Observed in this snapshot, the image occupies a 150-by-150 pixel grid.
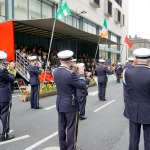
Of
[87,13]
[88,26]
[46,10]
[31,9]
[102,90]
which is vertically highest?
[87,13]

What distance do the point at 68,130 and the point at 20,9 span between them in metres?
15.1

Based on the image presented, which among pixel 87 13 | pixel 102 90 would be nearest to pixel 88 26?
pixel 87 13

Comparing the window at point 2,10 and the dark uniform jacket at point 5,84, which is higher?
the window at point 2,10

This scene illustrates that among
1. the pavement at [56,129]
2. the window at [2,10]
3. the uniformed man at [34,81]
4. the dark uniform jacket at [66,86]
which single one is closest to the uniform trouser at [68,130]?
the dark uniform jacket at [66,86]

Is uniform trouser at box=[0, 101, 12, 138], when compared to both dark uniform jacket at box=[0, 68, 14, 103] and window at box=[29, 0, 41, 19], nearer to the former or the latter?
dark uniform jacket at box=[0, 68, 14, 103]

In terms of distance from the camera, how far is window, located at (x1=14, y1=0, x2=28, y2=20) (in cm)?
1794

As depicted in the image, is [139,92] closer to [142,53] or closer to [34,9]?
[142,53]

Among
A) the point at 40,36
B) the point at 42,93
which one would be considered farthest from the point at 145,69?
the point at 40,36

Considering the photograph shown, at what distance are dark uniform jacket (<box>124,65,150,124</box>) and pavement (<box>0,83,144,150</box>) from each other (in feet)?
5.23

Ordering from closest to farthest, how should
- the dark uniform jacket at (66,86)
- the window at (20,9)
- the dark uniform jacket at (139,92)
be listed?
the dark uniform jacket at (139,92) → the dark uniform jacket at (66,86) → the window at (20,9)

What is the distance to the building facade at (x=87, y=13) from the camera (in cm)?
1801

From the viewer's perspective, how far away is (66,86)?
15.3 ft

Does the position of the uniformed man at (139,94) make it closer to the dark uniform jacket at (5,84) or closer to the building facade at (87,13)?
the dark uniform jacket at (5,84)

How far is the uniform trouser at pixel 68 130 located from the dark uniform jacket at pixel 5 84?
155 centimetres
